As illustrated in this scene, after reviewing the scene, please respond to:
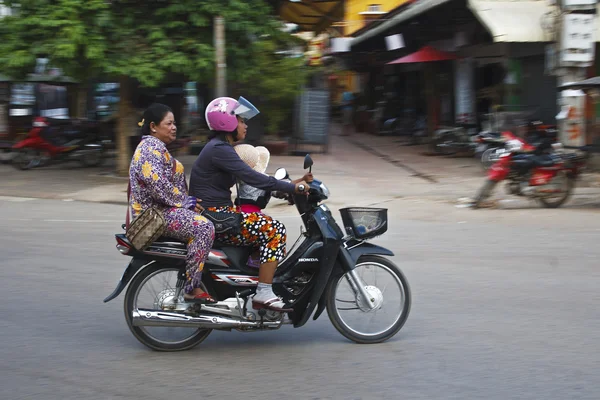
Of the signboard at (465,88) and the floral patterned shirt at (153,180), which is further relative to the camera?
the signboard at (465,88)

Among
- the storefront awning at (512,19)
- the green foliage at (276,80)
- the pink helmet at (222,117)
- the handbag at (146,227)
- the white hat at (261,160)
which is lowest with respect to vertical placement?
the handbag at (146,227)

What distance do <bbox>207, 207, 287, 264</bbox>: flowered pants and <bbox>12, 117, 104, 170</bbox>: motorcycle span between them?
47.9ft

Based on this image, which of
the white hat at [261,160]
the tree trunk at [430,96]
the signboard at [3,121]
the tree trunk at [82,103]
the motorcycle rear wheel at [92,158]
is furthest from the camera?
the tree trunk at [430,96]

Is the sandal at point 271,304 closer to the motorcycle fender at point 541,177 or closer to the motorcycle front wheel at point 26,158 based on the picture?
the motorcycle fender at point 541,177

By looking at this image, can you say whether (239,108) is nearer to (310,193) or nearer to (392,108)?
(310,193)

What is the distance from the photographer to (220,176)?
523cm

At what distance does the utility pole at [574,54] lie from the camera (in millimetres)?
15477

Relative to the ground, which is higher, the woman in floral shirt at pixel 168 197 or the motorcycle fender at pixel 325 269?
the woman in floral shirt at pixel 168 197

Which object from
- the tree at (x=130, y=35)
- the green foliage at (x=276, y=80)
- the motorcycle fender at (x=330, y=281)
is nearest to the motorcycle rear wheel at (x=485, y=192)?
the tree at (x=130, y=35)

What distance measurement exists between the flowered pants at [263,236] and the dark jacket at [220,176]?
0.74 ft

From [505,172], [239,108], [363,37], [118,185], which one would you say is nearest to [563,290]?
[239,108]

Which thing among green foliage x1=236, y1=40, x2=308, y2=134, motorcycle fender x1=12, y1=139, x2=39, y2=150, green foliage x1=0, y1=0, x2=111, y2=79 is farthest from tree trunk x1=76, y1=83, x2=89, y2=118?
green foliage x1=0, y1=0, x2=111, y2=79

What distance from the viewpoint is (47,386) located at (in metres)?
4.68

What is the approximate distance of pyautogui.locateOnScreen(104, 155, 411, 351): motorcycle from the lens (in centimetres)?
518
